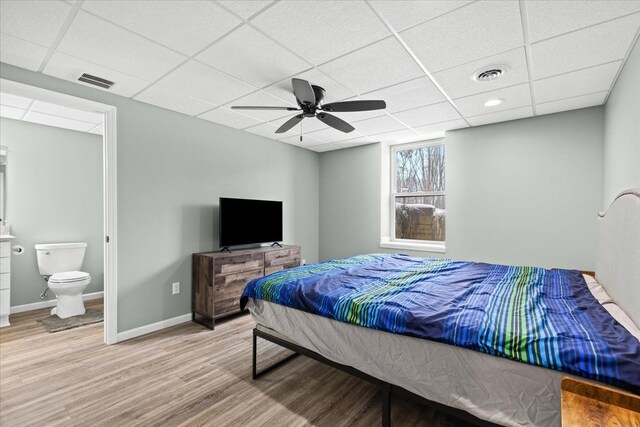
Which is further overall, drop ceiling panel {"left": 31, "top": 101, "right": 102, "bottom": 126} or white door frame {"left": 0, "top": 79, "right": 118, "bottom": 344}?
drop ceiling panel {"left": 31, "top": 101, "right": 102, "bottom": 126}

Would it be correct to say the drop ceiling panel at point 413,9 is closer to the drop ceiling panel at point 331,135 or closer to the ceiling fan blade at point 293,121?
the ceiling fan blade at point 293,121

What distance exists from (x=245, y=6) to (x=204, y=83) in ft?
3.79

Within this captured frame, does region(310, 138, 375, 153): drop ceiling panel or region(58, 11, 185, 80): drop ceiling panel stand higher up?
region(58, 11, 185, 80): drop ceiling panel

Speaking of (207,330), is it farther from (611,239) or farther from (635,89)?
(635,89)

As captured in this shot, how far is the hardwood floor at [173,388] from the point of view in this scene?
1853mm

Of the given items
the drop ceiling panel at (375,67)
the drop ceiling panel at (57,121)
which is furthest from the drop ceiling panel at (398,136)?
the drop ceiling panel at (57,121)

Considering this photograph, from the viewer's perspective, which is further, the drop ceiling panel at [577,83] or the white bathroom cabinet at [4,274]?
the white bathroom cabinet at [4,274]

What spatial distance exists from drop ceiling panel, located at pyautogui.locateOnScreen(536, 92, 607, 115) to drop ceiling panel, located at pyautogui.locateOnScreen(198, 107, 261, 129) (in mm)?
3204

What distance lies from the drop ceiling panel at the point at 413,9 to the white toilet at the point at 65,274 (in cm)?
421

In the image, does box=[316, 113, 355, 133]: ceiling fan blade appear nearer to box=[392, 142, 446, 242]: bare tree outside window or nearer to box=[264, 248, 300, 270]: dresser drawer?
box=[264, 248, 300, 270]: dresser drawer

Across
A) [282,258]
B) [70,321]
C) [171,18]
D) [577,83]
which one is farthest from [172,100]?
[577,83]

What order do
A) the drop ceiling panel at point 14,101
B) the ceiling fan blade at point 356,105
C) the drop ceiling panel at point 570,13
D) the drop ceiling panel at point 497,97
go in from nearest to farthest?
the drop ceiling panel at point 570,13
the ceiling fan blade at point 356,105
the drop ceiling panel at point 497,97
the drop ceiling panel at point 14,101

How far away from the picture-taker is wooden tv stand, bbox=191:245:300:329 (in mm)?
3311

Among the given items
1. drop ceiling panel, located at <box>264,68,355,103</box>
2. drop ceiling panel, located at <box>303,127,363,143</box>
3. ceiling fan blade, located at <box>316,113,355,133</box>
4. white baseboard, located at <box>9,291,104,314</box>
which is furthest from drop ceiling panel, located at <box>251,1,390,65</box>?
white baseboard, located at <box>9,291,104,314</box>
